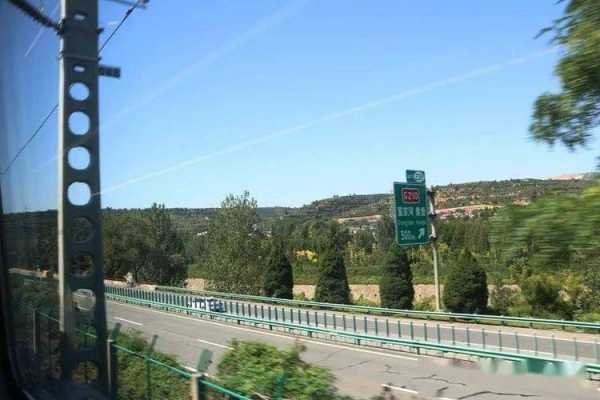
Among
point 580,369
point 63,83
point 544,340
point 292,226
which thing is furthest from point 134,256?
point 580,369

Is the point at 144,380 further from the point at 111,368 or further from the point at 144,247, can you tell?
the point at 144,247

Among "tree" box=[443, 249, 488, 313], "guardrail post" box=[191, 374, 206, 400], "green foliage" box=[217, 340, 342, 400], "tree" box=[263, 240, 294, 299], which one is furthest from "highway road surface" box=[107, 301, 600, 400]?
"tree" box=[263, 240, 294, 299]

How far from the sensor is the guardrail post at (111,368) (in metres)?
6.02

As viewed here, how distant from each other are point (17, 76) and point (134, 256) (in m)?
7.71

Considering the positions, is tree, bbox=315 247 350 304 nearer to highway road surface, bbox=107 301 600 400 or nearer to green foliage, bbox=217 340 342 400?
highway road surface, bbox=107 301 600 400

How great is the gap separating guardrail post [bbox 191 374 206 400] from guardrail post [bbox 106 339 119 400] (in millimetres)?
1981

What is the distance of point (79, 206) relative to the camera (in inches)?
224

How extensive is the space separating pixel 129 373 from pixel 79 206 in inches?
70.7

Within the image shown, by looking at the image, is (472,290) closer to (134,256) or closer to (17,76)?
(17,76)

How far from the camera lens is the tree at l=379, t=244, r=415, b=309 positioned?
62.0 feet

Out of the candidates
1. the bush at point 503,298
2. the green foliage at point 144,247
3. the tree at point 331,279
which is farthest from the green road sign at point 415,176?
the tree at point 331,279

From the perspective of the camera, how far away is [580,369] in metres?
2.30

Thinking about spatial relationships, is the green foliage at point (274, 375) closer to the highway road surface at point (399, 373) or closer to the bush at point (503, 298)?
the highway road surface at point (399, 373)

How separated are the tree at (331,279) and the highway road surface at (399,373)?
418 cm
